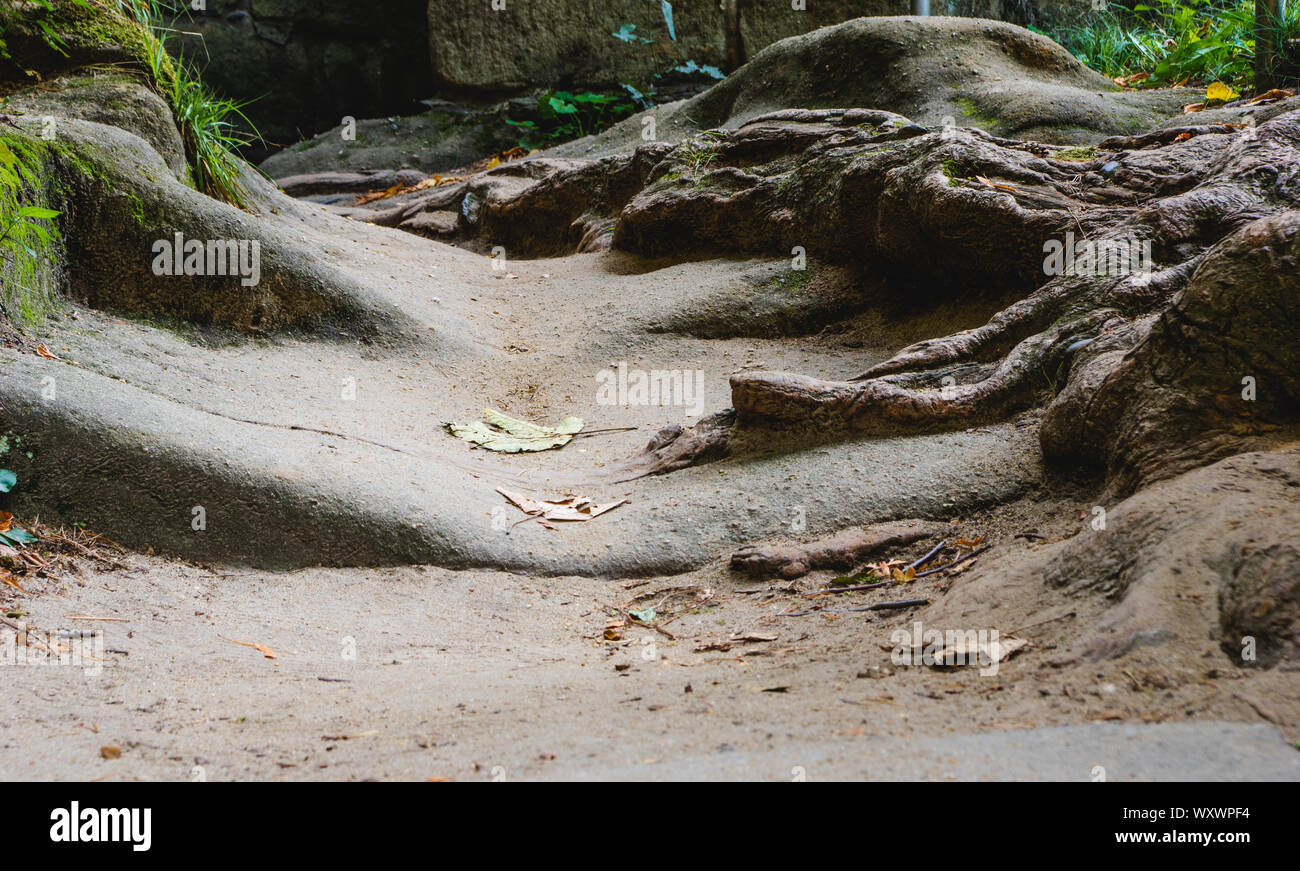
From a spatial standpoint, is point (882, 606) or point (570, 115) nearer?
point (882, 606)

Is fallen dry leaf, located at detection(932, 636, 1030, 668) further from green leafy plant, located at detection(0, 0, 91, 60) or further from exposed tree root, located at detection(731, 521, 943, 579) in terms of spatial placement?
green leafy plant, located at detection(0, 0, 91, 60)

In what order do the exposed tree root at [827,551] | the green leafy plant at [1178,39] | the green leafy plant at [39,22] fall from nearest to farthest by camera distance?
1. the exposed tree root at [827,551]
2. the green leafy plant at [39,22]
3. the green leafy plant at [1178,39]

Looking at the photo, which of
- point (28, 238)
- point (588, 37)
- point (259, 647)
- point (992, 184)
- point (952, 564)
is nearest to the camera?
point (259, 647)

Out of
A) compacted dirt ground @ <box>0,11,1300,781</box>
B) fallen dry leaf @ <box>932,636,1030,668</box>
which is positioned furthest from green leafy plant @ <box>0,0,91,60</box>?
fallen dry leaf @ <box>932,636,1030,668</box>

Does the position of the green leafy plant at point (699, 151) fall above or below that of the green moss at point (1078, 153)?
above

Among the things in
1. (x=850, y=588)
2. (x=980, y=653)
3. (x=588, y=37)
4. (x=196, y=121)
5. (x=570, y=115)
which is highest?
(x=588, y=37)

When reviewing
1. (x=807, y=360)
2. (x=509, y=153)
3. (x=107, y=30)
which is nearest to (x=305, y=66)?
(x=509, y=153)

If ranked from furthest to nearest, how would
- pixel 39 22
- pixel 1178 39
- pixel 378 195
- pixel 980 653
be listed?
1. pixel 378 195
2. pixel 1178 39
3. pixel 39 22
4. pixel 980 653

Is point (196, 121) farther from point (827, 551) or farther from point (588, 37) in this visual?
point (588, 37)

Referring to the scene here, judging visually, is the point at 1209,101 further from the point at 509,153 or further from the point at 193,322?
the point at 509,153

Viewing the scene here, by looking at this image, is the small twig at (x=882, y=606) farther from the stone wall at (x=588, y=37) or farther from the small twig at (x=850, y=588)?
the stone wall at (x=588, y=37)

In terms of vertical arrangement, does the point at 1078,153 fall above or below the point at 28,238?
above

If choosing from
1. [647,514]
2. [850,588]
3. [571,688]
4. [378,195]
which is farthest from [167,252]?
[378,195]

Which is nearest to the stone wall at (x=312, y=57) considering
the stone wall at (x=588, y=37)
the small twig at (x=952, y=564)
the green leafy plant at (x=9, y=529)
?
the stone wall at (x=588, y=37)
